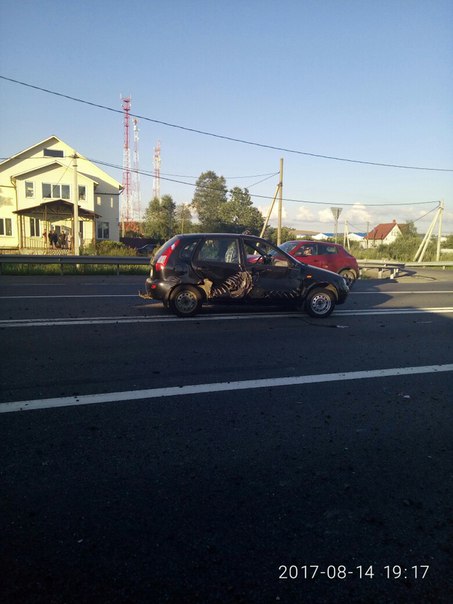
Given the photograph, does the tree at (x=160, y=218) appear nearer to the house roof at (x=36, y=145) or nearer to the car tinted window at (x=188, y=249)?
the house roof at (x=36, y=145)

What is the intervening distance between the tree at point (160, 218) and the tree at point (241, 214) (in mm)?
8098

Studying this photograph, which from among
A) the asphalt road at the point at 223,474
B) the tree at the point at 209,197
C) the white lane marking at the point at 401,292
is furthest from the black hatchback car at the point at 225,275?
the tree at the point at 209,197

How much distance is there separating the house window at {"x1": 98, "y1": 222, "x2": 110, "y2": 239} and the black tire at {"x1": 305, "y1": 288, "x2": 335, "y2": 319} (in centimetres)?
3645

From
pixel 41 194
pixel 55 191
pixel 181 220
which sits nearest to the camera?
pixel 41 194

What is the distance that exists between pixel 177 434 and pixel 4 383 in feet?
7.15

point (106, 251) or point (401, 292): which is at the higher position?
point (106, 251)

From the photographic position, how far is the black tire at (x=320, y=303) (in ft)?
28.8

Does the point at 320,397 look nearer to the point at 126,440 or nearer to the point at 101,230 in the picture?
the point at 126,440

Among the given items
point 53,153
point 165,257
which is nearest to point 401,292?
point 165,257

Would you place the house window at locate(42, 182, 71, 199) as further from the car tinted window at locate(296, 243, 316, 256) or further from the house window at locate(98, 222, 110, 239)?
the car tinted window at locate(296, 243, 316, 256)

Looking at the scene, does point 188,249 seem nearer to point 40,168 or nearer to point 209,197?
point 40,168

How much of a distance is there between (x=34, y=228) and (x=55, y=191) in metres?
3.89

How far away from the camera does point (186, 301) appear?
8.41 meters

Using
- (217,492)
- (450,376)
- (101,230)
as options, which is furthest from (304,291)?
(101,230)
